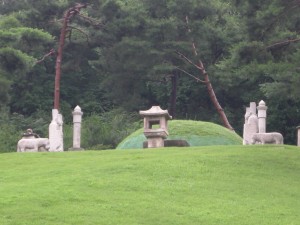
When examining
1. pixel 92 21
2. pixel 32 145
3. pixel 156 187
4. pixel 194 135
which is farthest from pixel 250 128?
pixel 92 21

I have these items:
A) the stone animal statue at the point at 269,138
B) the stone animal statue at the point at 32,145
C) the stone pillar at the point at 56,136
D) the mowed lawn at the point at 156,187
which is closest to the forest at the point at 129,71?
the stone pillar at the point at 56,136

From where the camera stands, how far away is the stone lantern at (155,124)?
1038 inches

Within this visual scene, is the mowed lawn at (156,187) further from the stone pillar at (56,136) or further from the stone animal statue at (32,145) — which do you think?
the stone pillar at (56,136)

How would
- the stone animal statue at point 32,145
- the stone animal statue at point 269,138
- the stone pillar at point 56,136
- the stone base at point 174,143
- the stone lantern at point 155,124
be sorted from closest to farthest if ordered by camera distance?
the stone animal statue at point 269,138
the stone lantern at point 155,124
the stone base at point 174,143
the stone animal statue at point 32,145
the stone pillar at point 56,136

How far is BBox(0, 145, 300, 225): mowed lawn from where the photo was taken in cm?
1575

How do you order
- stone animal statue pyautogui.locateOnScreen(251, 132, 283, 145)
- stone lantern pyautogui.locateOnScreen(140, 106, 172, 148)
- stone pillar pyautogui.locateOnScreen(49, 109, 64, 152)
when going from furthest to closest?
stone pillar pyautogui.locateOnScreen(49, 109, 64, 152)
stone lantern pyautogui.locateOnScreen(140, 106, 172, 148)
stone animal statue pyautogui.locateOnScreen(251, 132, 283, 145)

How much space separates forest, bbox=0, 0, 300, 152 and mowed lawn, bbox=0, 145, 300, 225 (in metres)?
15.0

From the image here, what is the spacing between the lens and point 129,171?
65.5 ft

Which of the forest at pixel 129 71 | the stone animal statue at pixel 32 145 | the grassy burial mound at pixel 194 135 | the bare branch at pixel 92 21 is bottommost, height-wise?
the stone animal statue at pixel 32 145

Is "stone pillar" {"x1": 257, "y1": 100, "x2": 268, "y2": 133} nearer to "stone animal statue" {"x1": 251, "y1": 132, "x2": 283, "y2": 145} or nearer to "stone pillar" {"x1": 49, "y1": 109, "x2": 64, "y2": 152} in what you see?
"stone animal statue" {"x1": 251, "y1": 132, "x2": 283, "y2": 145}

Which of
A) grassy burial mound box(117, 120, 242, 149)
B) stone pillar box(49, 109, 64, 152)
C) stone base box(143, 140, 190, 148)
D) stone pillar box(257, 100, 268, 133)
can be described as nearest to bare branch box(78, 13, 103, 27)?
grassy burial mound box(117, 120, 242, 149)

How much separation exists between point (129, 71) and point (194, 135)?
13.0 metres

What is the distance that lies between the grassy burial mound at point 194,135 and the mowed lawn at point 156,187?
5.58m

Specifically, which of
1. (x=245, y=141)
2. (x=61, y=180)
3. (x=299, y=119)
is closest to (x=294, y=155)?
(x=245, y=141)
